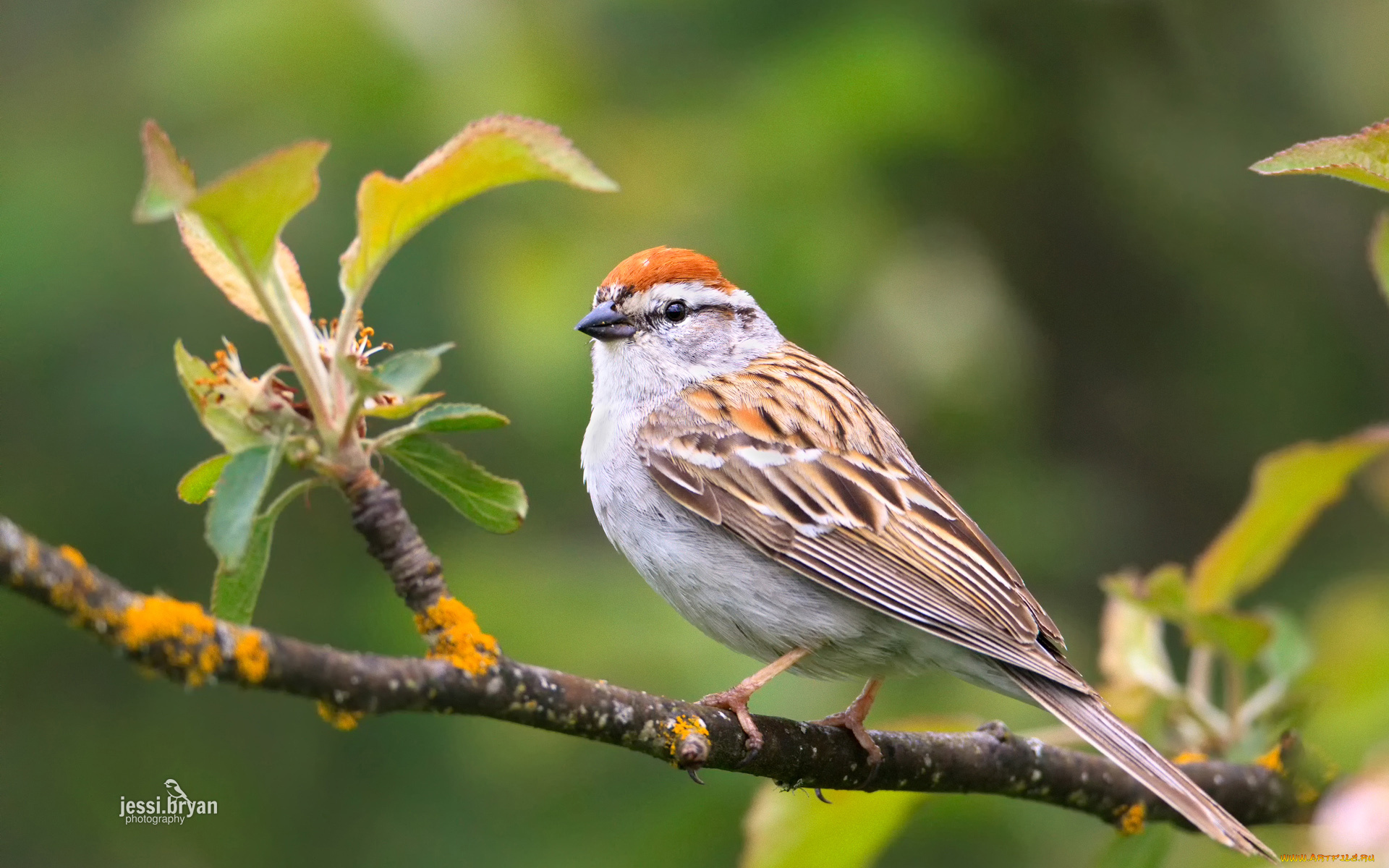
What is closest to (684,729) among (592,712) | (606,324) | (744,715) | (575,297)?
(592,712)

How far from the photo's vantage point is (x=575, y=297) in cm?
429

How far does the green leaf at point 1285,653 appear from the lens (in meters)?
2.94

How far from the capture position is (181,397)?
483cm

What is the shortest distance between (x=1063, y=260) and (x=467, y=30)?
3228 mm

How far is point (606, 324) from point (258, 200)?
225 cm

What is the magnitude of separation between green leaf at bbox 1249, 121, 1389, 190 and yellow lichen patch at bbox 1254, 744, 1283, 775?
1.44 m

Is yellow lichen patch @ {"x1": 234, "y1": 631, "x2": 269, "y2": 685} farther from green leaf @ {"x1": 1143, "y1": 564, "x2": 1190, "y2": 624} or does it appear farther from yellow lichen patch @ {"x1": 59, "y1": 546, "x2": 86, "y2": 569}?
green leaf @ {"x1": 1143, "y1": 564, "x2": 1190, "y2": 624}

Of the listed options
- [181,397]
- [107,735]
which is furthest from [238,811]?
[181,397]

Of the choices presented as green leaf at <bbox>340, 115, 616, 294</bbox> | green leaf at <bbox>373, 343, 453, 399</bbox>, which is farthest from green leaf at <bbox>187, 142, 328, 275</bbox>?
green leaf at <bbox>373, 343, 453, 399</bbox>

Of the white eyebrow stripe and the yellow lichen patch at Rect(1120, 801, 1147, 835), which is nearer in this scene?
the yellow lichen patch at Rect(1120, 801, 1147, 835)

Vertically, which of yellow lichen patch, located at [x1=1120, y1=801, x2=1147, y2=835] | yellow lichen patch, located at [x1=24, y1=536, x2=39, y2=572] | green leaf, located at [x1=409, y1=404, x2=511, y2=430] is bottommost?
yellow lichen patch, located at [x1=1120, y1=801, x2=1147, y2=835]

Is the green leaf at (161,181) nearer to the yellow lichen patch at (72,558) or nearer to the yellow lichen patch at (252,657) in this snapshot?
the yellow lichen patch at (72,558)

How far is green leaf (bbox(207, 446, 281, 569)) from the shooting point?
161 cm

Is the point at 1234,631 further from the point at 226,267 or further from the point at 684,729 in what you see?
the point at 226,267
